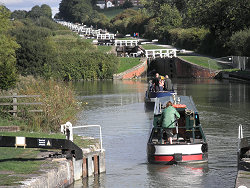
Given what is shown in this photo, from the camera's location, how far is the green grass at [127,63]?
85125 mm

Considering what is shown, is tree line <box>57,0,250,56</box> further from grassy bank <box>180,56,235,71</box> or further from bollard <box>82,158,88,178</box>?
bollard <box>82,158,88,178</box>

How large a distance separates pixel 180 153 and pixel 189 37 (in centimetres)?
7818

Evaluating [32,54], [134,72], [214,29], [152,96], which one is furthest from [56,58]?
[152,96]

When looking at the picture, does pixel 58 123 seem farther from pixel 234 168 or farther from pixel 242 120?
pixel 242 120

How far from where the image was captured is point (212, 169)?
2211 centimetres

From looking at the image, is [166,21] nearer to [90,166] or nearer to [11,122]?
[11,122]

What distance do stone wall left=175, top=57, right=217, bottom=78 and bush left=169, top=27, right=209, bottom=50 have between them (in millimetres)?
10373

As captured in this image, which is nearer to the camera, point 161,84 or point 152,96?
point 152,96

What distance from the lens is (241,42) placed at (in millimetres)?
76625

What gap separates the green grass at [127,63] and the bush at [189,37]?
11.9 metres

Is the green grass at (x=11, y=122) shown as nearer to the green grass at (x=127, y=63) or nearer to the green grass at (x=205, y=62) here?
the green grass at (x=205, y=62)

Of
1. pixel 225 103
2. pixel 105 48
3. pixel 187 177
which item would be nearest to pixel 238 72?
pixel 225 103

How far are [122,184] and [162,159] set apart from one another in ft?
8.71

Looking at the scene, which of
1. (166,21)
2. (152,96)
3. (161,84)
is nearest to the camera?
(152,96)
